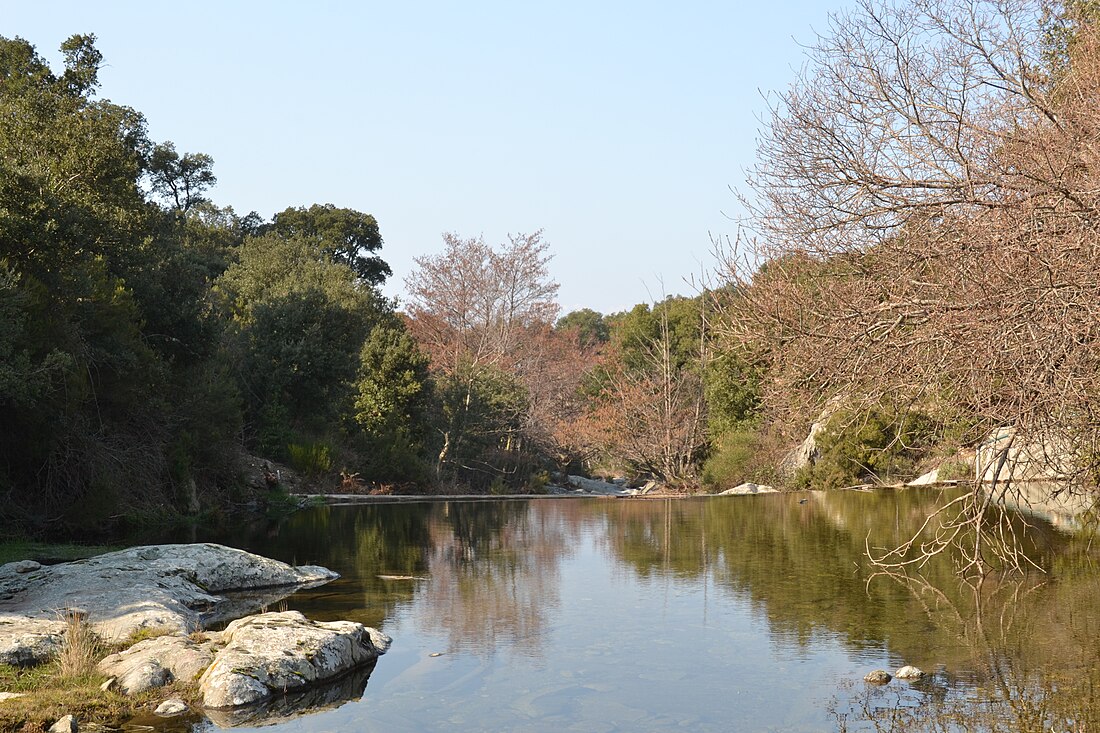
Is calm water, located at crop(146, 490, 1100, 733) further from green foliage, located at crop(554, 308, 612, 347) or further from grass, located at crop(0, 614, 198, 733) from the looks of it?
green foliage, located at crop(554, 308, 612, 347)

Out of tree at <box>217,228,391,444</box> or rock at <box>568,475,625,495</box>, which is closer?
tree at <box>217,228,391,444</box>

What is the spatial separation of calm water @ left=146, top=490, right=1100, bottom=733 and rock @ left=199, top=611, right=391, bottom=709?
0.29 m

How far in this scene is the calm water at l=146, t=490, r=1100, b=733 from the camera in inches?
309

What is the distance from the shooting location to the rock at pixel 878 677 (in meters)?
8.34

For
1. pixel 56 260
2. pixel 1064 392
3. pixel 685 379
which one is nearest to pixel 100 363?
pixel 56 260

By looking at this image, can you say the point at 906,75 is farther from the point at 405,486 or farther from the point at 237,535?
the point at 405,486

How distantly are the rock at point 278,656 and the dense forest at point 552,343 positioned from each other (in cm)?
505

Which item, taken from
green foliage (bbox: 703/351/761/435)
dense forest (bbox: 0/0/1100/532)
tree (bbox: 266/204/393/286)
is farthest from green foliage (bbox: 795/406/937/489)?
tree (bbox: 266/204/393/286)

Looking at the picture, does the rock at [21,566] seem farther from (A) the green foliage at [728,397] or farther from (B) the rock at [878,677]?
(A) the green foliage at [728,397]

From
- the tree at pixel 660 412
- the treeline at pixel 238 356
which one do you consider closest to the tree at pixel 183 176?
the treeline at pixel 238 356

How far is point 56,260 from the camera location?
1728 centimetres

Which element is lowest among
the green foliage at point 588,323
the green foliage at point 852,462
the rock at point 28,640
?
the rock at point 28,640

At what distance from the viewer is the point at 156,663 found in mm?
8266

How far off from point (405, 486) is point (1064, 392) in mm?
27647
